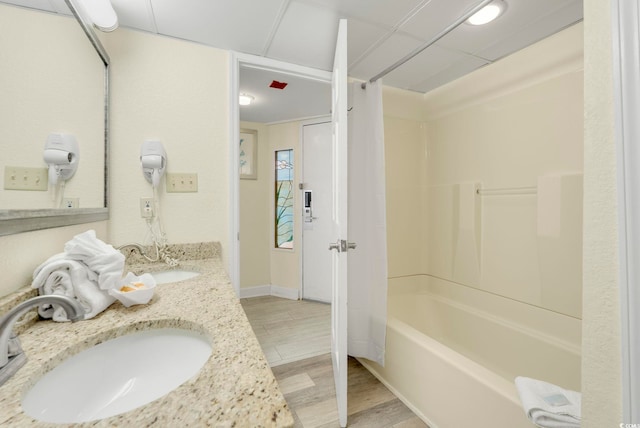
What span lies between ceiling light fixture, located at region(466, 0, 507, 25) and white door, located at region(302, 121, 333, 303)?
1.69 metres

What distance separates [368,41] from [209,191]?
1.36 metres

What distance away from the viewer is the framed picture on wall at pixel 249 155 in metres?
3.06

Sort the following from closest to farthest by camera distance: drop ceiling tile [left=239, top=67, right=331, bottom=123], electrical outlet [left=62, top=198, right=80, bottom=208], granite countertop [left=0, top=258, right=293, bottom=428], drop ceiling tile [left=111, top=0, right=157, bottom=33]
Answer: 1. granite countertop [left=0, top=258, right=293, bottom=428]
2. electrical outlet [left=62, top=198, right=80, bottom=208]
3. drop ceiling tile [left=111, top=0, right=157, bottom=33]
4. drop ceiling tile [left=239, top=67, right=331, bottom=123]

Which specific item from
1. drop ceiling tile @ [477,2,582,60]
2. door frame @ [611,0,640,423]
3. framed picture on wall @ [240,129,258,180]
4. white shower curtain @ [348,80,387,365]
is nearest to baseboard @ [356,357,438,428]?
white shower curtain @ [348,80,387,365]

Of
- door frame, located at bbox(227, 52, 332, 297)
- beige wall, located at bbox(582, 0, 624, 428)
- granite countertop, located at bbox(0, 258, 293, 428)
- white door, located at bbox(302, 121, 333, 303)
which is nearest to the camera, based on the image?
granite countertop, located at bbox(0, 258, 293, 428)

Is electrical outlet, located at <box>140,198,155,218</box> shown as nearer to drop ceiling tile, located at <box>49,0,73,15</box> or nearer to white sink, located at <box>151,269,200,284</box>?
white sink, located at <box>151,269,200,284</box>

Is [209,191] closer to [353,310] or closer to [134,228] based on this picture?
[134,228]

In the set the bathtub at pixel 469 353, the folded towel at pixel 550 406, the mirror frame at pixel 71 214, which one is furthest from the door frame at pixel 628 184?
the mirror frame at pixel 71 214

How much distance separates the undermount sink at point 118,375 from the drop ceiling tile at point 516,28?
78.2 inches

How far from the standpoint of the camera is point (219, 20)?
1347 mm

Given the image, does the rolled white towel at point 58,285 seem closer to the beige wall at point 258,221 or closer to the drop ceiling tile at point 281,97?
the drop ceiling tile at point 281,97

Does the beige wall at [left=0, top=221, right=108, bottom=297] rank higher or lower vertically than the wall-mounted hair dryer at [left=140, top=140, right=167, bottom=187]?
lower

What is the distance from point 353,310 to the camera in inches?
66.4

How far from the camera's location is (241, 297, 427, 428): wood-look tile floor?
4.24 ft
